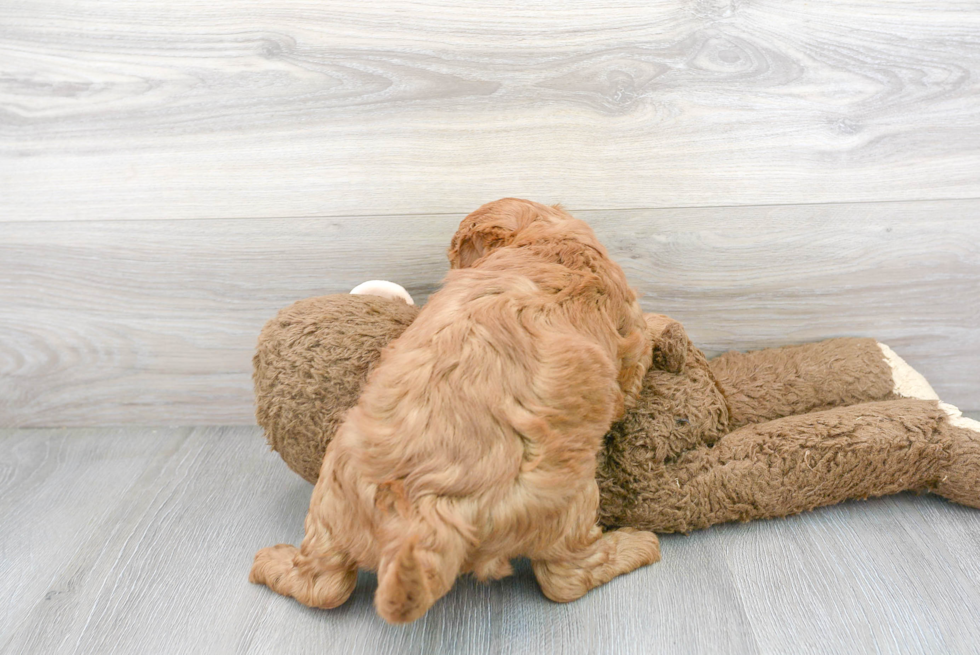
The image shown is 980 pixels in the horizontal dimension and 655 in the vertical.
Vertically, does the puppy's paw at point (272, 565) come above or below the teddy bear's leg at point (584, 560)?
below

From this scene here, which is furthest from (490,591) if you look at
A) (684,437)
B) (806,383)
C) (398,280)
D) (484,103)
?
(484,103)

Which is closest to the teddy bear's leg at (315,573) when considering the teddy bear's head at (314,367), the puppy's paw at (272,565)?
the puppy's paw at (272,565)

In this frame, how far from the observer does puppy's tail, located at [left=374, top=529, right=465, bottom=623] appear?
0.88 metres

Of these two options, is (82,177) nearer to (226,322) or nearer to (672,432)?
(226,322)

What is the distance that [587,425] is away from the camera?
1.10 metres

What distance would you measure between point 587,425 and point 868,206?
0.97 metres

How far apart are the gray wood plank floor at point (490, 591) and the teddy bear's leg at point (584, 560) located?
0.02 metres

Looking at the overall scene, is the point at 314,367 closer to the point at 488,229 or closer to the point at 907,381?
the point at 488,229

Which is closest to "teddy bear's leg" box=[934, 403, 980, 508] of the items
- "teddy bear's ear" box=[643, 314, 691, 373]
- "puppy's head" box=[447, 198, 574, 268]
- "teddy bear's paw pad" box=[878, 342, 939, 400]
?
"teddy bear's paw pad" box=[878, 342, 939, 400]

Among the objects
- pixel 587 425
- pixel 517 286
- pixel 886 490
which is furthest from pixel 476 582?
pixel 886 490

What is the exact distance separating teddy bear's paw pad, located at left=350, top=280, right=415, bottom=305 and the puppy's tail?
667mm

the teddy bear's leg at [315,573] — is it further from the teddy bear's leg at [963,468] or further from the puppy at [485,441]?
the teddy bear's leg at [963,468]

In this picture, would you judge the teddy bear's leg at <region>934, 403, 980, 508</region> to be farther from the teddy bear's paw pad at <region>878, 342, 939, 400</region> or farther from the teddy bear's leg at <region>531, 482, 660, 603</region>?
the teddy bear's leg at <region>531, 482, 660, 603</region>

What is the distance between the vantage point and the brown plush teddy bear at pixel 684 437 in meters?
1.33
